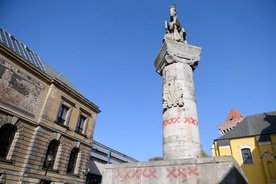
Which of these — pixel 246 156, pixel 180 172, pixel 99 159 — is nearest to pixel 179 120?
pixel 180 172

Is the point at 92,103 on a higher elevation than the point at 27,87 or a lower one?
higher

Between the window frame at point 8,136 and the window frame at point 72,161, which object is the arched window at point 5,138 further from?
the window frame at point 72,161

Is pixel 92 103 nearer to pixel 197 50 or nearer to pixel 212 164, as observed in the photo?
pixel 197 50

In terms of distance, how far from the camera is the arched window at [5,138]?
1465 centimetres

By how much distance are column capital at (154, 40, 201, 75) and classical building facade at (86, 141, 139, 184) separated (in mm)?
20060

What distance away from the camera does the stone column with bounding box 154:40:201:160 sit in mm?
6387

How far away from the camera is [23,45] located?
2164cm

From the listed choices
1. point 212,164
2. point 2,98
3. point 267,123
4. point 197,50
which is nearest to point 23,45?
point 2,98

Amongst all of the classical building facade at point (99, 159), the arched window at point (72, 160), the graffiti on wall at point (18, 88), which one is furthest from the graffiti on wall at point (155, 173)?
the classical building facade at point (99, 159)

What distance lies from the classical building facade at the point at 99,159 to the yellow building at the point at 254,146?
2098 cm

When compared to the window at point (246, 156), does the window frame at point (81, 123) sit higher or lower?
higher

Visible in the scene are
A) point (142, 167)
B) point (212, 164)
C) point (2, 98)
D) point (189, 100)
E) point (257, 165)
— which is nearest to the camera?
point (212, 164)

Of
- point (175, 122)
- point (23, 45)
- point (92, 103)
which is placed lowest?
point (175, 122)

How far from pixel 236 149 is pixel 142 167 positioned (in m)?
30.1
